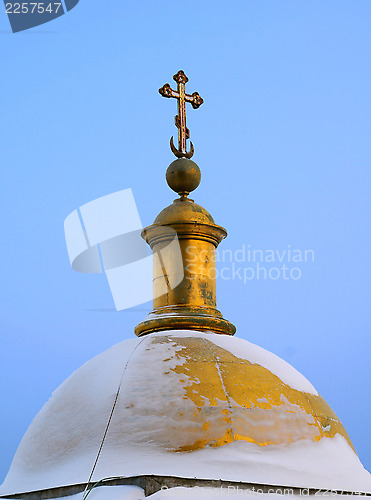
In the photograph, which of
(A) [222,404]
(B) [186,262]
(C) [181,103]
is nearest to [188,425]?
(A) [222,404]

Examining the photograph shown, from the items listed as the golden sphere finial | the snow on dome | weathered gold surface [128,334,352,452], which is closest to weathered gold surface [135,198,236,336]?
the golden sphere finial

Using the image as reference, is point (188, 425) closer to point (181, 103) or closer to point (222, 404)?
point (222, 404)

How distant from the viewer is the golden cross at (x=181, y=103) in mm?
9750

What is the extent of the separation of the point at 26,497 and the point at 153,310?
2.72 m

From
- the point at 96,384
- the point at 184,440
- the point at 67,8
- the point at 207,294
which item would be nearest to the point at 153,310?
the point at 207,294

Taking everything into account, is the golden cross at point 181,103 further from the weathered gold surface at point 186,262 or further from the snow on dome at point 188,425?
the snow on dome at point 188,425

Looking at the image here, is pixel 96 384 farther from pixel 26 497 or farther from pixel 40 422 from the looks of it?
pixel 26 497

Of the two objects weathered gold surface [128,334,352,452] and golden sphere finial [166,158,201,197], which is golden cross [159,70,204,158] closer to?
golden sphere finial [166,158,201,197]

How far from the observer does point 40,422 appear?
7.46 m

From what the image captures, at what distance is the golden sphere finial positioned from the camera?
369 inches

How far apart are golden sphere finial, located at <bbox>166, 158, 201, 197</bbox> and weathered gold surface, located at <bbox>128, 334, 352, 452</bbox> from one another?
239cm

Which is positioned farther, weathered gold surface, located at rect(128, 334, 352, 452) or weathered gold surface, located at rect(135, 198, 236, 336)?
weathered gold surface, located at rect(135, 198, 236, 336)

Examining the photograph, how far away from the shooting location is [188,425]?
656 centimetres

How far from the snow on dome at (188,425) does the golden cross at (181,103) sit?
289 cm
